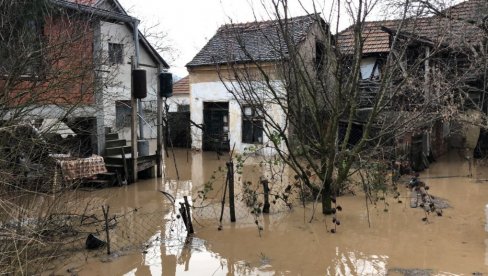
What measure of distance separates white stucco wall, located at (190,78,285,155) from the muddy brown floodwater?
10.0 m

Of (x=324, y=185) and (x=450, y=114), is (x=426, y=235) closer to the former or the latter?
(x=324, y=185)

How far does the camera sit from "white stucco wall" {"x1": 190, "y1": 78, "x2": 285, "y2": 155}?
20.8 meters

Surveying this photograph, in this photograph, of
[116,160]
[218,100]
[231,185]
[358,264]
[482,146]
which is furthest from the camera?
[218,100]

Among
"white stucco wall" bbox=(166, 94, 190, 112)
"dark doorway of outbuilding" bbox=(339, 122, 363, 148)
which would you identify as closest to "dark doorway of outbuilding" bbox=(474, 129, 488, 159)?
"dark doorway of outbuilding" bbox=(339, 122, 363, 148)

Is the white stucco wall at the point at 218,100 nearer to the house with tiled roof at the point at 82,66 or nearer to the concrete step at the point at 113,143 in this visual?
the house with tiled roof at the point at 82,66

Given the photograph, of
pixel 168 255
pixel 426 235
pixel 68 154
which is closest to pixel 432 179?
pixel 426 235

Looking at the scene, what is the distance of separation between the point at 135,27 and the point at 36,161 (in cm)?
966

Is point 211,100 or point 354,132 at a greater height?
point 211,100

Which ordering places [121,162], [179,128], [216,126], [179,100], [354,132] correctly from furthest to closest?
1. [179,100]
2. [179,128]
3. [216,126]
4. [354,132]
5. [121,162]

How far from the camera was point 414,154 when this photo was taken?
47.8 ft

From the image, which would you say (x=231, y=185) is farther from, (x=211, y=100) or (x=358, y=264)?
(x=211, y=100)

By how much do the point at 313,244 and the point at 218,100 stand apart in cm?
1453

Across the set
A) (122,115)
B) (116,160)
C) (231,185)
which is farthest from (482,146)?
(122,115)

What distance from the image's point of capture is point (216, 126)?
866 inches
